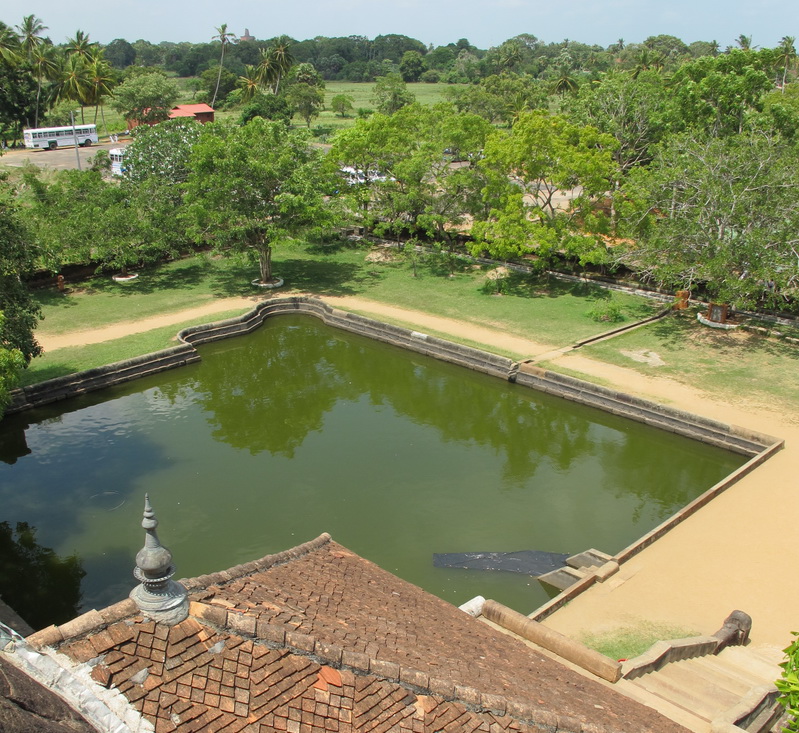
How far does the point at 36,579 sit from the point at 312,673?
9.28 m

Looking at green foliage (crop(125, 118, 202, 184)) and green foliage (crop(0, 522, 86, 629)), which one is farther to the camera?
green foliage (crop(125, 118, 202, 184))

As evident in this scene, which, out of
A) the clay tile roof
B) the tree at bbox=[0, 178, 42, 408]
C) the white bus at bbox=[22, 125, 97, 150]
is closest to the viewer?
the clay tile roof

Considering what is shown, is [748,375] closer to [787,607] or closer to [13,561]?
[787,607]

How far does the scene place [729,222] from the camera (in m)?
21.5

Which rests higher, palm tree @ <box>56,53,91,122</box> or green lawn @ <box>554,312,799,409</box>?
palm tree @ <box>56,53,91,122</box>

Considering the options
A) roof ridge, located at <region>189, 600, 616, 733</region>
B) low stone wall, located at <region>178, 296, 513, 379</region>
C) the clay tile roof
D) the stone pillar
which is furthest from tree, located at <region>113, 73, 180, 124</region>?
roof ridge, located at <region>189, 600, 616, 733</region>

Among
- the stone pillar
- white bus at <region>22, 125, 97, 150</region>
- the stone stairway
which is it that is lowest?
the stone stairway

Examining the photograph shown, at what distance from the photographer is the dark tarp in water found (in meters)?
13.2

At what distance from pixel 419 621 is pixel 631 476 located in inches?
392

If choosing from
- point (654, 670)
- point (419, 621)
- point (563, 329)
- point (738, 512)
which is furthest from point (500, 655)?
point (563, 329)

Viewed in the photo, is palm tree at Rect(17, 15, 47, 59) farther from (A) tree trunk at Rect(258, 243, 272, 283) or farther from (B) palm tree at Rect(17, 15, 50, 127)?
(A) tree trunk at Rect(258, 243, 272, 283)

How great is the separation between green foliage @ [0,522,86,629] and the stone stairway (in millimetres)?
9015

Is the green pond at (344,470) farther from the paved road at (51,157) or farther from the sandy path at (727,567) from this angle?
the paved road at (51,157)

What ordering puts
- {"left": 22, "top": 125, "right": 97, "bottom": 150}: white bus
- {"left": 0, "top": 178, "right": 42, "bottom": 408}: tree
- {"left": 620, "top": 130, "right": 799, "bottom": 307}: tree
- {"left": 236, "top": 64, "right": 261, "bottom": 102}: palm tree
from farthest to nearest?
1. {"left": 236, "top": 64, "right": 261, "bottom": 102}: palm tree
2. {"left": 22, "top": 125, "right": 97, "bottom": 150}: white bus
3. {"left": 620, "top": 130, "right": 799, "bottom": 307}: tree
4. {"left": 0, "top": 178, "right": 42, "bottom": 408}: tree
